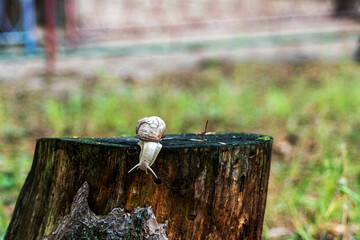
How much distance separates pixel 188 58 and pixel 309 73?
189 centimetres

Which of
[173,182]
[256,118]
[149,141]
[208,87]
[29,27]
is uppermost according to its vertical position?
[29,27]

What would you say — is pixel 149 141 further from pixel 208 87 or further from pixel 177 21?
pixel 177 21

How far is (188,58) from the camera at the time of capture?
7.14 m

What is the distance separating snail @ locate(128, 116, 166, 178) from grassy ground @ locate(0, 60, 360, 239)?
45.9 inches

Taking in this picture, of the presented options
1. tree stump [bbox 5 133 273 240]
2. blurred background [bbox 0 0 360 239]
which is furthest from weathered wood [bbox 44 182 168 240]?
blurred background [bbox 0 0 360 239]

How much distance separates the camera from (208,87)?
18.5 ft

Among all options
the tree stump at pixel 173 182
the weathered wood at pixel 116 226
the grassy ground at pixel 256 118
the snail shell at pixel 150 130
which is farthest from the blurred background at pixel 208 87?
the snail shell at pixel 150 130

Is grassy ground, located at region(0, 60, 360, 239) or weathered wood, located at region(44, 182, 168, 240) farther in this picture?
grassy ground, located at region(0, 60, 360, 239)

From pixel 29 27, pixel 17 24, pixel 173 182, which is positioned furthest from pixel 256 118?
pixel 17 24

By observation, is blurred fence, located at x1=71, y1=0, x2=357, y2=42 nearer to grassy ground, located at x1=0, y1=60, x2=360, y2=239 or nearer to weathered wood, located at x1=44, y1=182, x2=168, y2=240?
grassy ground, located at x1=0, y1=60, x2=360, y2=239

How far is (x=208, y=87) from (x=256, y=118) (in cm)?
120

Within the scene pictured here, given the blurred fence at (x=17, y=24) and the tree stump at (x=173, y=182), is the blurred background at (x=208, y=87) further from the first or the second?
the tree stump at (x=173, y=182)

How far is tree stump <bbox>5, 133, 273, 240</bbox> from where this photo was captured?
1.71 metres

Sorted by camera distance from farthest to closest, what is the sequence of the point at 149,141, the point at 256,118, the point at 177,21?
the point at 177,21, the point at 256,118, the point at 149,141
